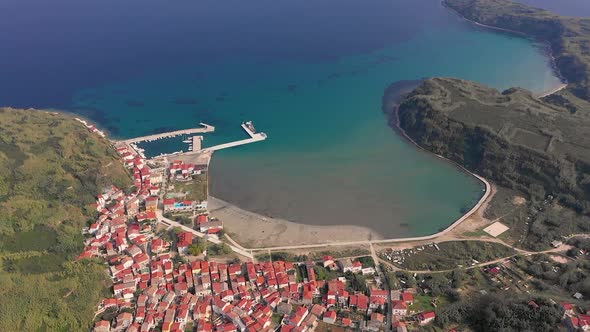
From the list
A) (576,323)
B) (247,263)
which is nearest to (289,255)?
(247,263)

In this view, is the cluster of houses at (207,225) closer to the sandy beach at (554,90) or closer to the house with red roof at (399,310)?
the house with red roof at (399,310)

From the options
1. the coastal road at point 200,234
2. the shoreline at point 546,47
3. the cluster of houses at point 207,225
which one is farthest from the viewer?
the shoreline at point 546,47

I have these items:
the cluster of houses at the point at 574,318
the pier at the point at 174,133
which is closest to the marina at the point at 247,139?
the pier at the point at 174,133

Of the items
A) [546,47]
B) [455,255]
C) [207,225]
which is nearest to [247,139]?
[207,225]

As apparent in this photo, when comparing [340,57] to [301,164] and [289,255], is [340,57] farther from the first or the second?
[289,255]

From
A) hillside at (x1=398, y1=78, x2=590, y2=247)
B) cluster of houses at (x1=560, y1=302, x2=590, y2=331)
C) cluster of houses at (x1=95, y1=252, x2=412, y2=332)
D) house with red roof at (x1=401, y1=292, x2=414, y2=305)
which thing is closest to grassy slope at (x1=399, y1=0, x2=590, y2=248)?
hillside at (x1=398, y1=78, x2=590, y2=247)

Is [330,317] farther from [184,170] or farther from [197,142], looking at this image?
[197,142]
